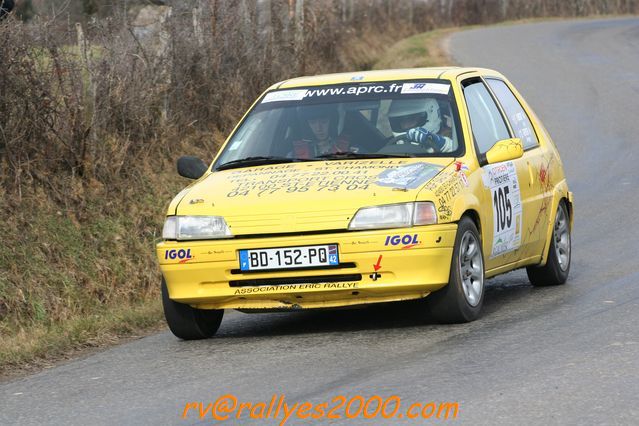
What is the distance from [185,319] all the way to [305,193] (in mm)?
1146

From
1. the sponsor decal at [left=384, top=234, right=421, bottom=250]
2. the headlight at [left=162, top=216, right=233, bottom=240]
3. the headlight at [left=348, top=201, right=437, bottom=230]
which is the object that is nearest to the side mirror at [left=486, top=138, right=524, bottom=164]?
the headlight at [left=348, top=201, right=437, bottom=230]

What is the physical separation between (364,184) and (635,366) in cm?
214

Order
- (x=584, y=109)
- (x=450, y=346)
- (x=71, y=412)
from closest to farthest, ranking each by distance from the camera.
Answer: (x=71, y=412) < (x=450, y=346) < (x=584, y=109)

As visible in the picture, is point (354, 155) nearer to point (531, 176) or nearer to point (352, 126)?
point (352, 126)

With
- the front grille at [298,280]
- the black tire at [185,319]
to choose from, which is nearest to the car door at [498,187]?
the front grille at [298,280]

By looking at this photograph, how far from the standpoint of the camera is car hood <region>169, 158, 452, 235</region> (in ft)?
26.3

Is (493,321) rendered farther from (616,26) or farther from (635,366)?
(616,26)

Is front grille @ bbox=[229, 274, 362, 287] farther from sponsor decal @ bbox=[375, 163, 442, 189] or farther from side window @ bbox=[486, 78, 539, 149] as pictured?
side window @ bbox=[486, 78, 539, 149]

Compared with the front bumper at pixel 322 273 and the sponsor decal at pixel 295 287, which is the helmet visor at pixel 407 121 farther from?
the sponsor decal at pixel 295 287

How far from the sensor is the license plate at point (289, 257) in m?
7.98

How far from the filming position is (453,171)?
854cm

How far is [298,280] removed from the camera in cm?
808

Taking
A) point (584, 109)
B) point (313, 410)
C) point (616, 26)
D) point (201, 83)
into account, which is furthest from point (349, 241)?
point (616, 26)

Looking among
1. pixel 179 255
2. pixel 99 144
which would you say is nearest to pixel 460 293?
pixel 179 255
